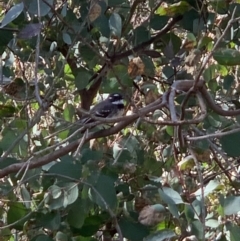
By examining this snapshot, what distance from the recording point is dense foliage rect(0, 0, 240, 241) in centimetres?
137

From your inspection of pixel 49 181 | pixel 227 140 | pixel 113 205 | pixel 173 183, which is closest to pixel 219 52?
pixel 227 140

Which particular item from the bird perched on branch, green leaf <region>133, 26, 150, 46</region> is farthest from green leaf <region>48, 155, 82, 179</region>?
the bird perched on branch

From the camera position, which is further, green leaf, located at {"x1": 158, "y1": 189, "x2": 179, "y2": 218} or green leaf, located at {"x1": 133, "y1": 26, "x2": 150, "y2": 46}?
green leaf, located at {"x1": 133, "y1": 26, "x2": 150, "y2": 46}

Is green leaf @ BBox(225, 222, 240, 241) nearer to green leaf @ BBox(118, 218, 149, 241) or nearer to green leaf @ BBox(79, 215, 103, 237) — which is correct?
green leaf @ BBox(118, 218, 149, 241)

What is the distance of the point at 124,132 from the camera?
2150 mm

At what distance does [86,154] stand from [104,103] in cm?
111

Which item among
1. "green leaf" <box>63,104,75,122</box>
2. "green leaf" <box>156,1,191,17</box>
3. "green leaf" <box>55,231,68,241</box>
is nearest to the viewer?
"green leaf" <box>55,231,68,241</box>

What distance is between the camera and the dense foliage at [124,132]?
1.37m

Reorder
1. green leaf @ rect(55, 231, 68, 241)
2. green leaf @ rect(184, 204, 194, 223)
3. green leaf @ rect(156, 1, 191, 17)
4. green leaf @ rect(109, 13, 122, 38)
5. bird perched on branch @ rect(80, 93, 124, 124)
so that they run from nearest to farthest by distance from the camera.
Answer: green leaf @ rect(184, 204, 194, 223) → green leaf @ rect(55, 231, 68, 241) → green leaf @ rect(109, 13, 122, 38) → green leaf @ rect(156, 1, 191, 17) → bird perched on branch @ rect(80, 93, 124, 124)

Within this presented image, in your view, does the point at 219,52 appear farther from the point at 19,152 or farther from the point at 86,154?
the point at 19,152

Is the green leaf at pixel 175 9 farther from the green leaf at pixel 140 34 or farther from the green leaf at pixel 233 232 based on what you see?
the green leaf at pixel 233 232

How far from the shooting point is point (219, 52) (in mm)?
1510

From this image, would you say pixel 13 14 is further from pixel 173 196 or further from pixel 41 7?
pixel 173 196

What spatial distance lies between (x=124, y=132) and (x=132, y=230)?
672 mm
